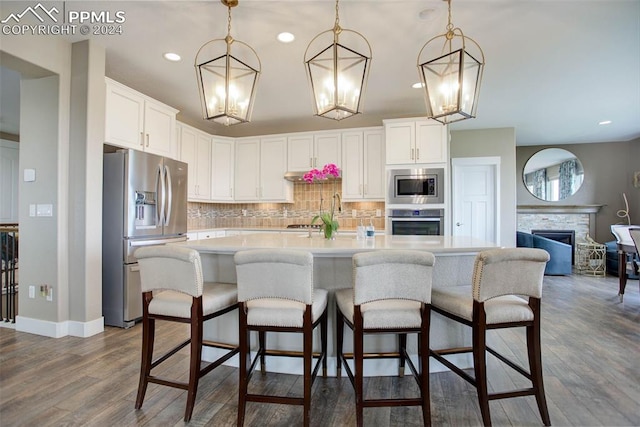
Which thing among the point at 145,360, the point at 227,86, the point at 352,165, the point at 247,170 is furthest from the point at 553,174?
the point at 145,360

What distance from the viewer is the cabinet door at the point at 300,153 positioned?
16.5ft

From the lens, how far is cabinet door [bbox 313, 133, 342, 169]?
16.1ft

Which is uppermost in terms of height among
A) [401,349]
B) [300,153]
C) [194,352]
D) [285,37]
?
[285,37]

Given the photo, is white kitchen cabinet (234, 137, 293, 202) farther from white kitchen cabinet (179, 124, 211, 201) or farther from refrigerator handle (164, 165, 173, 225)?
refrigerator handle (164, 165, 173, 225)

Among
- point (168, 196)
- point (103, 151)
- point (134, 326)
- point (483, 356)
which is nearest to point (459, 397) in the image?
point (483, 356)

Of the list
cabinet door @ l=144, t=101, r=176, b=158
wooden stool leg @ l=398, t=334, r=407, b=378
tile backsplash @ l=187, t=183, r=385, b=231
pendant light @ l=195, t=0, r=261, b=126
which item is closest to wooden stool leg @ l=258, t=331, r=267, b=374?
wooden stool leg @ l=398, t=334, r=407, b=378

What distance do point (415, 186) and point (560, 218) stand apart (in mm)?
4662

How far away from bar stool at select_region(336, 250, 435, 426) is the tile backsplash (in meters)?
3.36

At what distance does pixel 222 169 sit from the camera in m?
5.27

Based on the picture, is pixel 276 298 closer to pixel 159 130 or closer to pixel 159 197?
pixel 159 197

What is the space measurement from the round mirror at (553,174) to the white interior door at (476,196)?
2152 mm

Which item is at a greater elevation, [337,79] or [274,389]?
[337,79]

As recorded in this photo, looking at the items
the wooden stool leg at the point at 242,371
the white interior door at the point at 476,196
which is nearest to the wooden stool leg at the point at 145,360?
the wooden stool leg at the point at 242,371

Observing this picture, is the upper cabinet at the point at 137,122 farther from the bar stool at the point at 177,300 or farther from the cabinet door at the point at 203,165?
the bar stool at the point at 177,300
